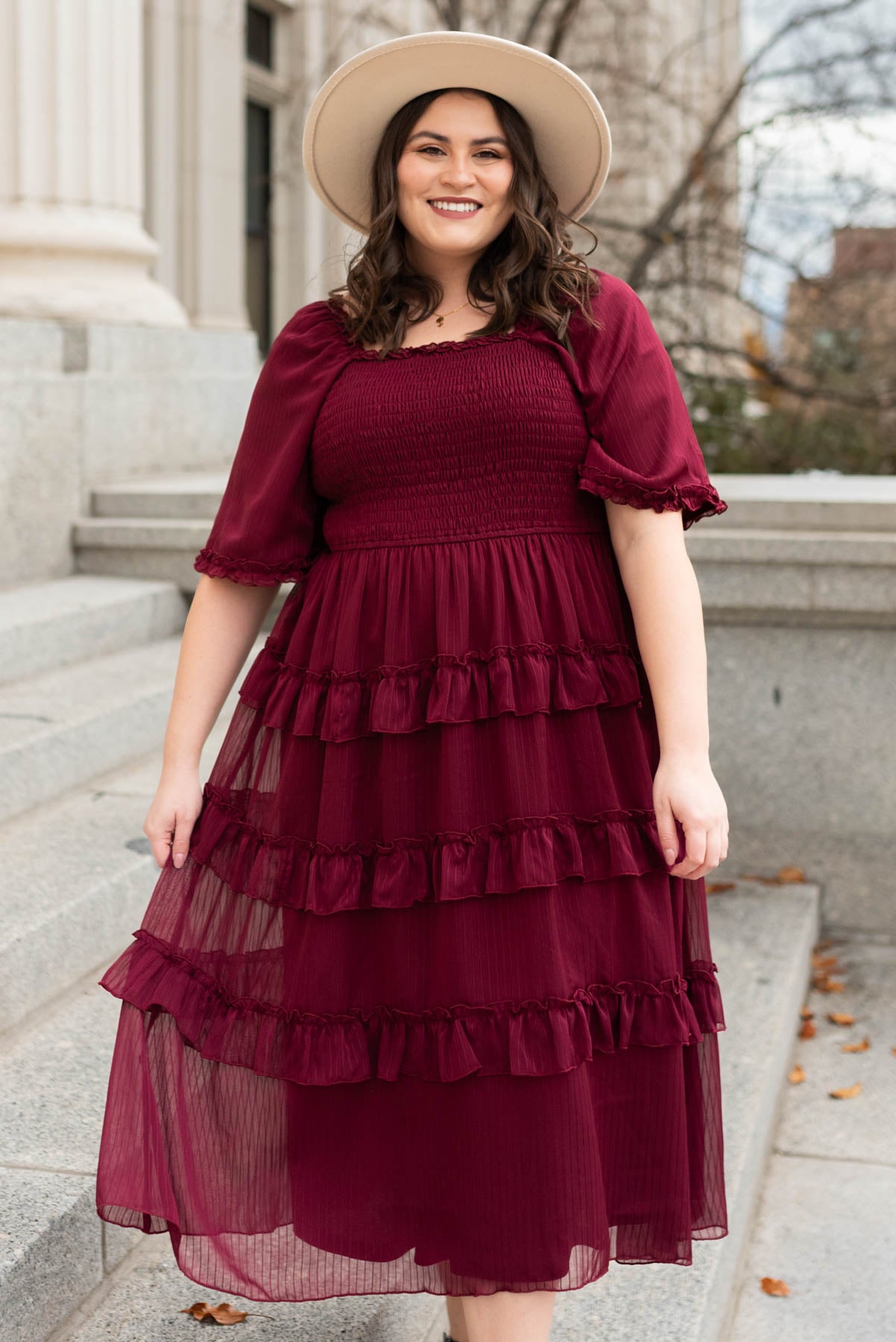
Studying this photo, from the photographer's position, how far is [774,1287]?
9.32 ft

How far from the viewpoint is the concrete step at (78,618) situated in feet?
14.2

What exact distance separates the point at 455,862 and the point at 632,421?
0.65 meters

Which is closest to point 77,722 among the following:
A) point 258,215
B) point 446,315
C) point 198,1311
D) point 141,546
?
point 141,546

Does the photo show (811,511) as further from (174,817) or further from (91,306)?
(91,306)

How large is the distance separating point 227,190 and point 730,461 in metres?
3.87

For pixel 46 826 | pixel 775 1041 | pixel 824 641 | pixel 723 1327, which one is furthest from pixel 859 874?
pixel 46 826

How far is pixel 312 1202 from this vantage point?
2035 mm

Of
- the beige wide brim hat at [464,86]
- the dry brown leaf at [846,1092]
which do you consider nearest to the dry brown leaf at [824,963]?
the dry brown leaf at [846,1092]

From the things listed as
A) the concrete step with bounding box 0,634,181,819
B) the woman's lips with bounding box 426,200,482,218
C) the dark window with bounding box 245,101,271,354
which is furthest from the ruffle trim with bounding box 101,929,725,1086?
the dark window with bounding box 245,101,271,354

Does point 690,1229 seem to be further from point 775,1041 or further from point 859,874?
point 859,874

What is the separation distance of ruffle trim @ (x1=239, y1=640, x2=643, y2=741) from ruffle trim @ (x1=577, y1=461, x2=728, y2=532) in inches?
8.1

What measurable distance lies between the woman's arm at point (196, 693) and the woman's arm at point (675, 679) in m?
0.58

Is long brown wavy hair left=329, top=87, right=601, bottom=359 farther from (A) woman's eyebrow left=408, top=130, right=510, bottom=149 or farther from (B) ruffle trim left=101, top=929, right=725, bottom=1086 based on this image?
(B) ruffle trim left=101, top=929, right=725, bottom=1086

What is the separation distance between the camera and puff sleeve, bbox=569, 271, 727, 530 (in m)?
1.96
